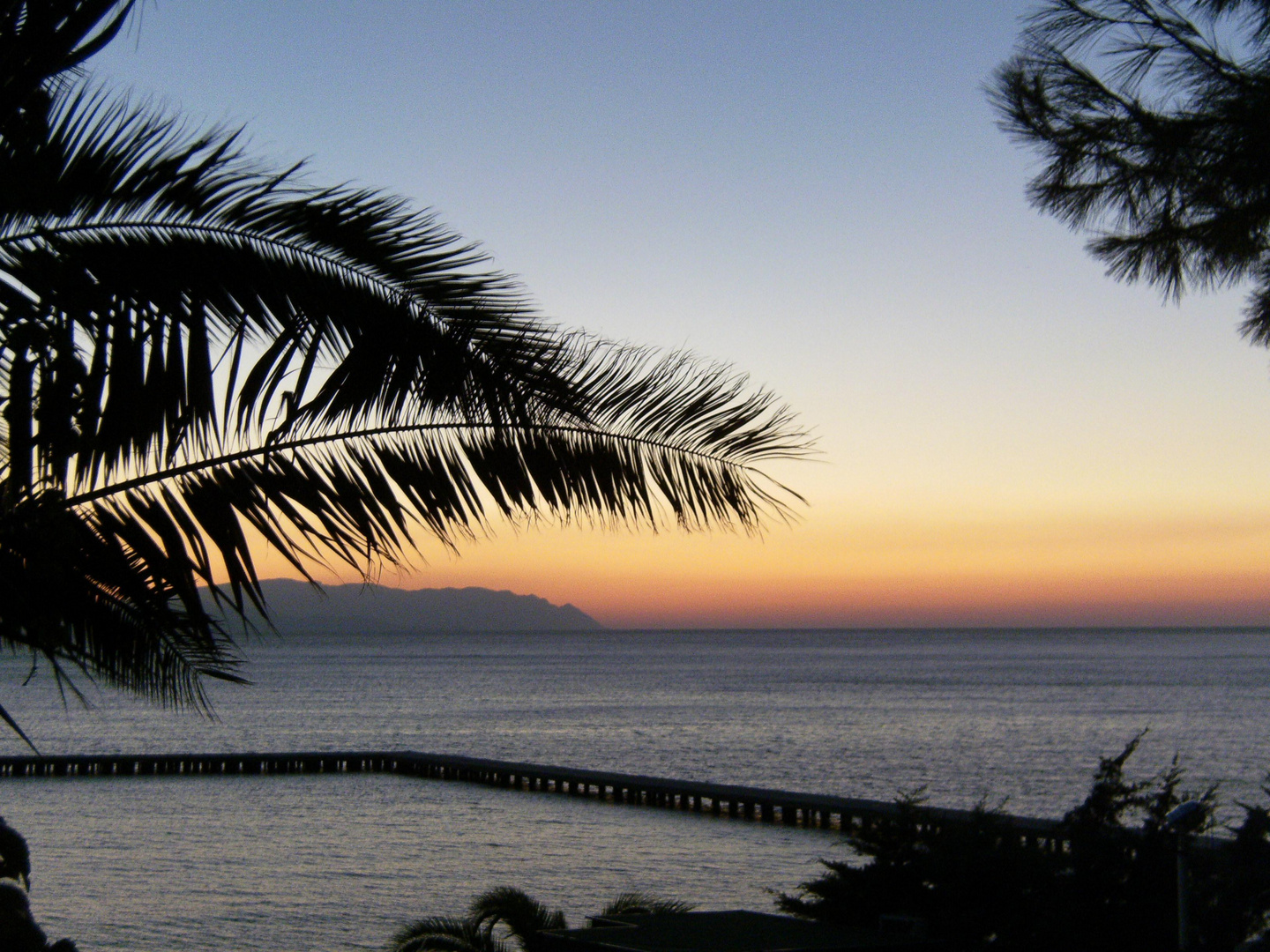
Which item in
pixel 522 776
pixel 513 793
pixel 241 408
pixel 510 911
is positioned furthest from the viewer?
pixel 522 776

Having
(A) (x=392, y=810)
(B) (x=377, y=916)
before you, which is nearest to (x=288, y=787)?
(A) (x=392, y=810)

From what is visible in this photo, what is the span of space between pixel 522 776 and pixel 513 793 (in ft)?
2.72

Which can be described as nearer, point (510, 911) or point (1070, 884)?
point (1070, 884)

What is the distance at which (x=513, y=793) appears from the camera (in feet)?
122

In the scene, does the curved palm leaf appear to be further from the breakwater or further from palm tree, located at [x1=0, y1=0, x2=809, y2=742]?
the breakwater

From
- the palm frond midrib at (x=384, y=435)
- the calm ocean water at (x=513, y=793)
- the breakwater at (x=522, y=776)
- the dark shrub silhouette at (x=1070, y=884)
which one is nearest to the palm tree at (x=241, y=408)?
the palm frond midrib at (x=384, y=435)

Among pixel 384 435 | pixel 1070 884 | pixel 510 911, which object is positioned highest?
pixel 384 435

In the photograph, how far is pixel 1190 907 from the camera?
19.8ft

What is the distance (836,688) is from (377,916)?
7474cm

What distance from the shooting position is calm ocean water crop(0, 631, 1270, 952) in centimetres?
2312

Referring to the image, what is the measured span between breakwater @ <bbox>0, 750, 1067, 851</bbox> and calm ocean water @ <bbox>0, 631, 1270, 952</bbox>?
34.8 inches

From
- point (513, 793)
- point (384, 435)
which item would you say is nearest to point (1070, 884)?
point (384, 435)

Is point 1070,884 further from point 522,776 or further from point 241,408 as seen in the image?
point 522,776

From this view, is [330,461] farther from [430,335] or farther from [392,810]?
[392,810]
